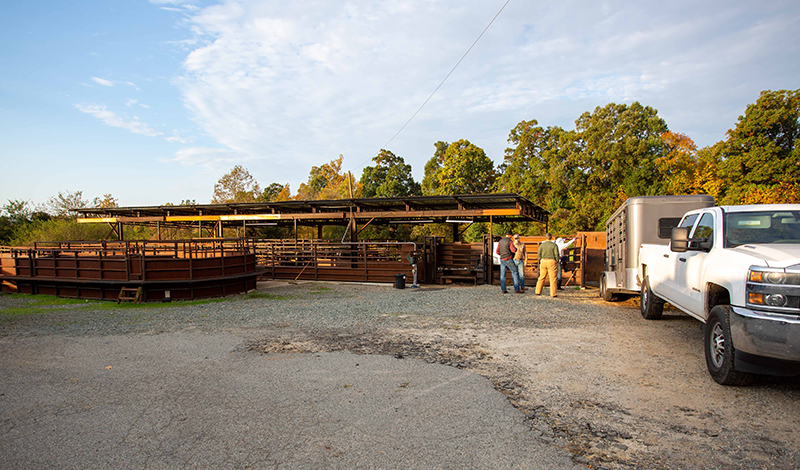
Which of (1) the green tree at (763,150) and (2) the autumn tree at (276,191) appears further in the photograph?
(2) the autumn tree at (276,191)

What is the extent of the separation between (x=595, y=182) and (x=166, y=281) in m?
39.4

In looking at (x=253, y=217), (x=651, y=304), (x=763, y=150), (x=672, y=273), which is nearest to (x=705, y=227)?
Result: (x=672, y=273)

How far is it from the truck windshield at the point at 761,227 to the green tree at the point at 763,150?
33009 mm

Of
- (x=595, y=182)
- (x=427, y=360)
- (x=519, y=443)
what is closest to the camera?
(x=519, y=443)

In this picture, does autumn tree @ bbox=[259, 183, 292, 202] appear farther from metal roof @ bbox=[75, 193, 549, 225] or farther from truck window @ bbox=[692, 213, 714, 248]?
truck window @ bbox=[692, 213, 714, 248]

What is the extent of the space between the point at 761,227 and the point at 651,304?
10.7 ft

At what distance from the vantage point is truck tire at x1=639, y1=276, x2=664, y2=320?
825 centimetres

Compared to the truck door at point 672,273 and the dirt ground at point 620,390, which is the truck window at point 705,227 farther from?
the dirt ground at point 620,390

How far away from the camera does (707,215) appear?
609 cm

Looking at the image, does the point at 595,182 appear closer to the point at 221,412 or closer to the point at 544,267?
the point at 544,267

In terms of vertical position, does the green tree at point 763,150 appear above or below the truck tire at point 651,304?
A: above

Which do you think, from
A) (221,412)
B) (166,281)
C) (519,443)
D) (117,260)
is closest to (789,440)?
(519,443)

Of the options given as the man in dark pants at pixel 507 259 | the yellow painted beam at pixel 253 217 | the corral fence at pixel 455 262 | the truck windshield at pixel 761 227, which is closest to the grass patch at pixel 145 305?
the corral fence at pixel 455 262

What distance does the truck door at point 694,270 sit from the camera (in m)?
5.47
